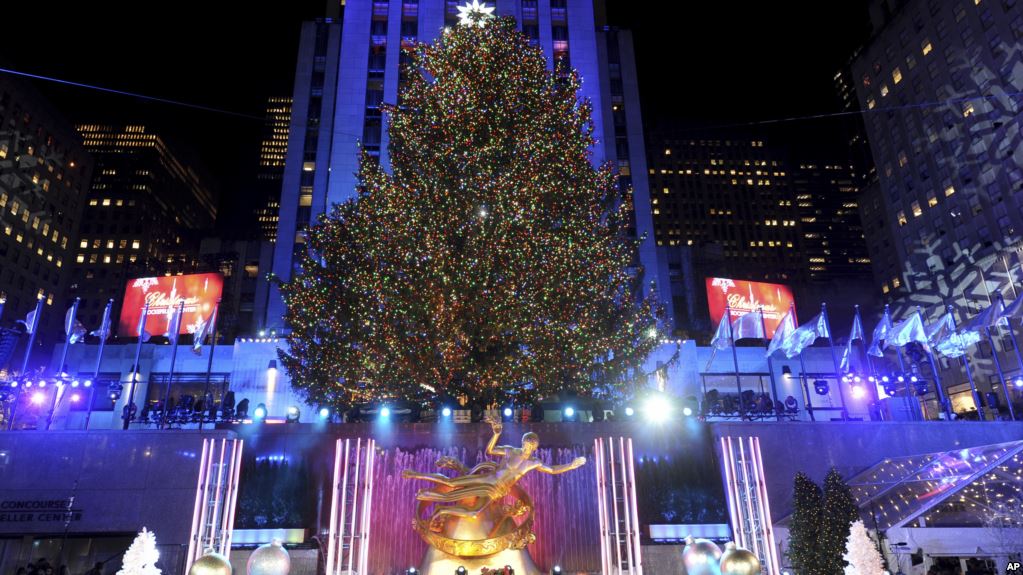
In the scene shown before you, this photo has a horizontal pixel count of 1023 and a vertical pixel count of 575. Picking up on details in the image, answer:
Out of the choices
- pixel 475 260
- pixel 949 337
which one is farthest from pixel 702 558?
pixel 949 337

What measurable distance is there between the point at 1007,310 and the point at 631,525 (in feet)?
52.1

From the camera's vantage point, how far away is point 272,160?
153 meters

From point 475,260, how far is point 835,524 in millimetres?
11477

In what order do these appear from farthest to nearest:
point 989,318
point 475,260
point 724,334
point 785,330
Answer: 1. point 724,334
2. point 785,330
3. point 989,318
4. point 475,260

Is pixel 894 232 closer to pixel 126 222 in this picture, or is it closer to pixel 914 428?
pixel 914 428

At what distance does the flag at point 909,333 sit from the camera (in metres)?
22.6

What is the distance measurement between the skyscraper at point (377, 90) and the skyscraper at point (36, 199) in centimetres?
4684

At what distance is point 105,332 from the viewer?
889 inches

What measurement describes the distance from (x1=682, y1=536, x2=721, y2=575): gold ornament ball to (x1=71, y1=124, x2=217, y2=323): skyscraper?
8755 centimetres

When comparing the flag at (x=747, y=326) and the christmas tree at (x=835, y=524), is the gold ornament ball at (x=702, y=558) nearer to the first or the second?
the christmas tree at (x=835, y=524)

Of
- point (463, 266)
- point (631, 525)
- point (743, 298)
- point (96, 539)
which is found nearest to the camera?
point (631, 525)

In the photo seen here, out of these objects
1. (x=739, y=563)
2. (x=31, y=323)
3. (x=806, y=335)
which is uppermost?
(x=31, y=323)

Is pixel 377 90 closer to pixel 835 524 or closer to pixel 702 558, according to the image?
pixel 702 558

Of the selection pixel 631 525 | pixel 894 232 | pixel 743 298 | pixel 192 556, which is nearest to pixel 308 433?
pixel 192 556
